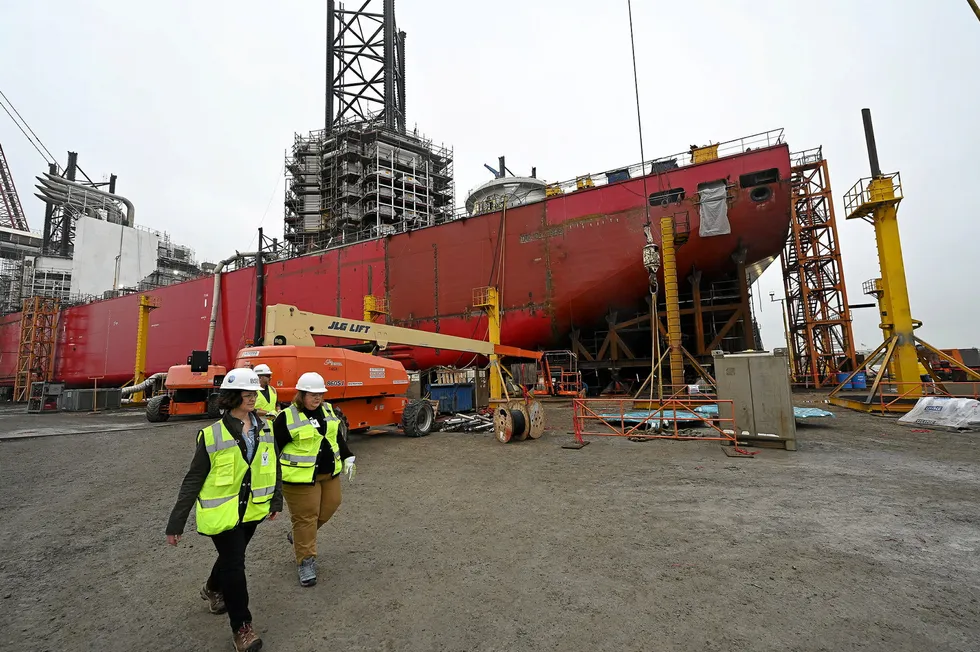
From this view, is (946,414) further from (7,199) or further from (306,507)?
(7,199)

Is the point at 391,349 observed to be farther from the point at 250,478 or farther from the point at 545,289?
the point at 250,478

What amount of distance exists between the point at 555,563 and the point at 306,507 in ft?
6.22

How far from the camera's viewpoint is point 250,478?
2.42 m

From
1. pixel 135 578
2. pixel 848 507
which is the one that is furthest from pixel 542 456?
pixel 135 578

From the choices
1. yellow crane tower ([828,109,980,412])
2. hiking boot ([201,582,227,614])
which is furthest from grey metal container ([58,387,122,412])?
yellow crane tower ([828,109,980,412])

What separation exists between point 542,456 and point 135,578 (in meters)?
5.38

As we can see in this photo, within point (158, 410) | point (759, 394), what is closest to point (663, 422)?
point (759, 394)

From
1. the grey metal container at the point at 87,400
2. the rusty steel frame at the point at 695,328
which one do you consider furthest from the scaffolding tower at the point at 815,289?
the grey metal container at the point at 87,400

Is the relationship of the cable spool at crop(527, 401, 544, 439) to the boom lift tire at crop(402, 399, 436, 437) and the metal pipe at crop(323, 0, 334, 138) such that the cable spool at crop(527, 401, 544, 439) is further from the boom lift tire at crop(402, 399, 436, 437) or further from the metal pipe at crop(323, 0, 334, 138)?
the metal pipe at crop(323, 0, 334, 138)

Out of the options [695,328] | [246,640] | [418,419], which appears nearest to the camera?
[246,640]

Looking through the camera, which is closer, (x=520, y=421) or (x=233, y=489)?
(x=233, y=489)

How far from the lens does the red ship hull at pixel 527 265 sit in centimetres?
1488

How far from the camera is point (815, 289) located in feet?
74.0

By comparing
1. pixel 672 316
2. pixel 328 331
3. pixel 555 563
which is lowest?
pixel 555 563
